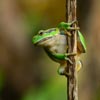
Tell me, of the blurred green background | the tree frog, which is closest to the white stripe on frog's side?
the tree frog

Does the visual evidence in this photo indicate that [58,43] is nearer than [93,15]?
Yes

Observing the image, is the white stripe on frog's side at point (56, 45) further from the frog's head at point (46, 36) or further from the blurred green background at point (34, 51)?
the blurred green background at point (34, 51)

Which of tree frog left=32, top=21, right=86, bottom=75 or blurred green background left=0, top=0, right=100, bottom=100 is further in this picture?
blurred green background left=0, top=0, right=100, bottom=100

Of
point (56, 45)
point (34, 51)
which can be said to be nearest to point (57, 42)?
point (56, 45)

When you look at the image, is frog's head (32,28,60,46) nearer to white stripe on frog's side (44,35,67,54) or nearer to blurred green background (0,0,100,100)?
white stripe on frog's side (44,35,67,54)

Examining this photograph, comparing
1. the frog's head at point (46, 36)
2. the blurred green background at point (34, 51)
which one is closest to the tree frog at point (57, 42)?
the frog's head at point (46, 36)

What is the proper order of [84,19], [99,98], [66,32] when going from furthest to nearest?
1. [84,19]
2. [99,98]
3. [66,32]

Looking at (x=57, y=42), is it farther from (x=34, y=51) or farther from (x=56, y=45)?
(x=34, y=51)

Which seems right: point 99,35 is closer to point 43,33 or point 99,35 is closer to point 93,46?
point 93,46

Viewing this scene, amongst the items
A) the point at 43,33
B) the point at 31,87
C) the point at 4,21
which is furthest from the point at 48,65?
the point at 43,33
